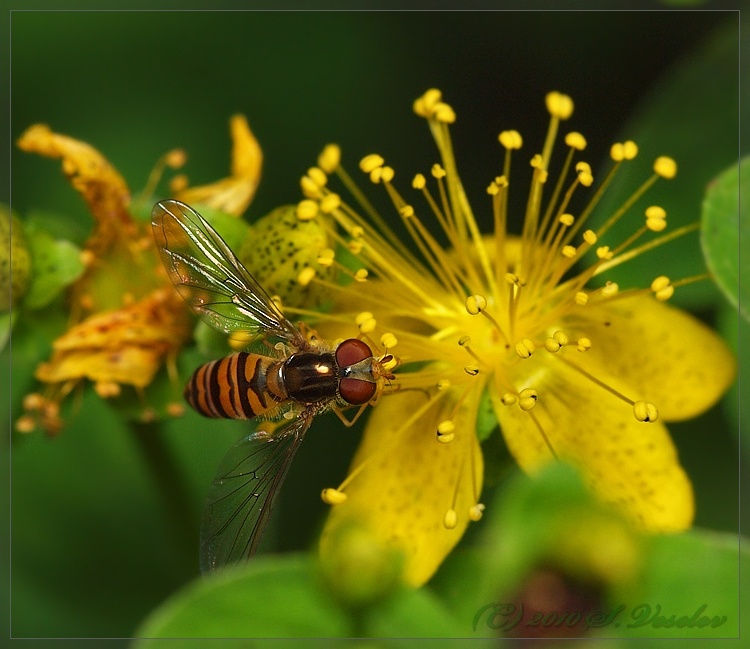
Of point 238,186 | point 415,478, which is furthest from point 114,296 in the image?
point 415,478

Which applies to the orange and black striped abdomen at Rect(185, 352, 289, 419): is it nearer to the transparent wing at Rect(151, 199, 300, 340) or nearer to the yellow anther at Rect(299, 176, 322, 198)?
the transparent wing at Rect(151, 199, 300, 340)

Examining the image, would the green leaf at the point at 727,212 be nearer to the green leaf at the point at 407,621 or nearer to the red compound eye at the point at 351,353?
the red compound eye at the point at 351,353

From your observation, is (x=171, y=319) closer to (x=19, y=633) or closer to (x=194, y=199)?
(x=194, y=199)

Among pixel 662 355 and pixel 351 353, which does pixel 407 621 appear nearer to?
pixel 351 353

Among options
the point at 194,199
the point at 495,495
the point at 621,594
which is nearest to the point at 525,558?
the point at 621,594

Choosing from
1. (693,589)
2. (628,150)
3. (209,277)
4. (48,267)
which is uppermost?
(48,267)

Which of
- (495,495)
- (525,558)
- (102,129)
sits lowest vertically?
(495,495)
